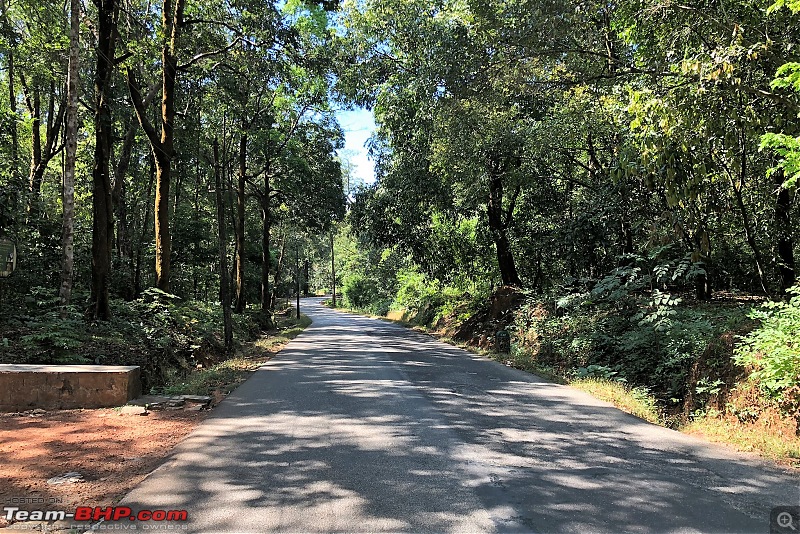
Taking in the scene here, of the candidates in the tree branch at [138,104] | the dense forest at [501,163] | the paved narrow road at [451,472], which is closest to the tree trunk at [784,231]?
the dense forest at [501,163]

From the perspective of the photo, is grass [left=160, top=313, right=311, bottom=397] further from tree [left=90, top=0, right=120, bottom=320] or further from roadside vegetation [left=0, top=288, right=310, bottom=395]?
tree [left=90, top=0, right=120, bottom=320]

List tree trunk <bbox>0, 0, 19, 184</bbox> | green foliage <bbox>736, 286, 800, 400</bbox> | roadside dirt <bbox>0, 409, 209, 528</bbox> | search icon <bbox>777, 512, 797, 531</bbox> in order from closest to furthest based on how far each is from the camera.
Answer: search icon <bbox>777, 512, 797, 531</bbox> → roadside dirt <bbox>0, 409, 209, 528</bbox> → green foliage <bbox>736, 286, 800, 400</bbox> → tree trunk <bbox>0, 0, 19, 184</bbox>

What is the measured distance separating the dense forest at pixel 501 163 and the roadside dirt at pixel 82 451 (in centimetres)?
271

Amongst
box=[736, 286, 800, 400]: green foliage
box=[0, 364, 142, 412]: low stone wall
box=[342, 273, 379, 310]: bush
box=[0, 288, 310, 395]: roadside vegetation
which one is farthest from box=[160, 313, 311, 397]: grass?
box=[342, 273, 379, 310]: bush

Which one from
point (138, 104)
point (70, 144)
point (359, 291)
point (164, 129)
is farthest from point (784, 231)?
point (359, 291)

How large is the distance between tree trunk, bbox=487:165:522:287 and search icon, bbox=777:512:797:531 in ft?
43.9

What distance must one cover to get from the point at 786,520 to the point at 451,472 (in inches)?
106

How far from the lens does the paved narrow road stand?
3.83m

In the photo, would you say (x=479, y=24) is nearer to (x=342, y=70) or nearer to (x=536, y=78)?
(x=536, y=78)

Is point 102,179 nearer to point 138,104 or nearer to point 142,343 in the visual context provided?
point 138,104

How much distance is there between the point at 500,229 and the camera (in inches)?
714

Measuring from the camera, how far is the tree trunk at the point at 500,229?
56.9 ft

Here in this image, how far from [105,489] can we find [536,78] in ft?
37.3

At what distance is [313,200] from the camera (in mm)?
28016
